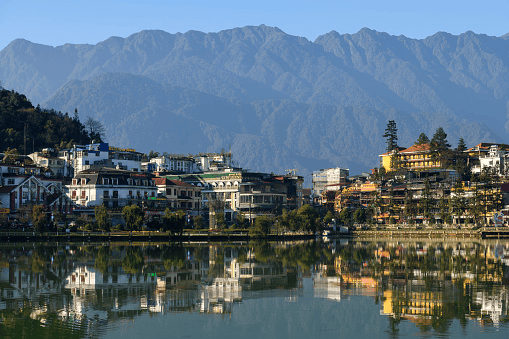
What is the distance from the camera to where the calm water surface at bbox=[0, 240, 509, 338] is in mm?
37656

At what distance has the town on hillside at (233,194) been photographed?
126000 millimetres

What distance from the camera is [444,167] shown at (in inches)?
6988

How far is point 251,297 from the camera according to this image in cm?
4838

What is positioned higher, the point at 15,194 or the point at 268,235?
the point at 15,194

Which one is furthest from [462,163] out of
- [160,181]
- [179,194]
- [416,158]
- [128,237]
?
[128,237]

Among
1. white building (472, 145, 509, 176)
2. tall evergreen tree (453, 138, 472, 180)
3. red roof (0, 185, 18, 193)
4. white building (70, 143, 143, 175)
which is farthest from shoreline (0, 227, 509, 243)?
white building (70, 143, 143, 175)

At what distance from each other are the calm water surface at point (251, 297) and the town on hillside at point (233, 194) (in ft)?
162

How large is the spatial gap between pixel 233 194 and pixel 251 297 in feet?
389

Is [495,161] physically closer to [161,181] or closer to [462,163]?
[462,163]

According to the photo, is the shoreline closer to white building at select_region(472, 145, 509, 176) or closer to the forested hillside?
white building at select_region(472, 145, 509, 176)

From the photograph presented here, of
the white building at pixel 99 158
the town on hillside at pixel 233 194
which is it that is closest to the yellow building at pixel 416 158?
the town on hillside at pixel 233 194

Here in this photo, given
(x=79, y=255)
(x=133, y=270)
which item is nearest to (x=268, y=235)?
(x=79, y=255)

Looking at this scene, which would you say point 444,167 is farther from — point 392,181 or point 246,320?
point 246,320

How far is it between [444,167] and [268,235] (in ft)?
222
